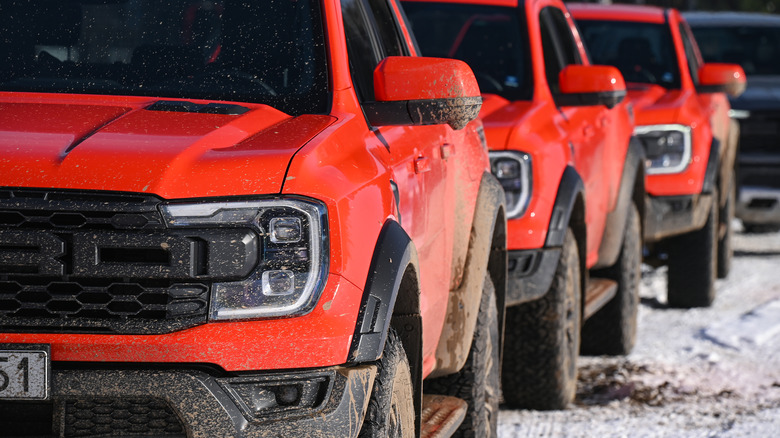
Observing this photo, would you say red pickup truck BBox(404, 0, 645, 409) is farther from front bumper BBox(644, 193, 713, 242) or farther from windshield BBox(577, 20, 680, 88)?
windshield BBox(577, 20, 680, 88)

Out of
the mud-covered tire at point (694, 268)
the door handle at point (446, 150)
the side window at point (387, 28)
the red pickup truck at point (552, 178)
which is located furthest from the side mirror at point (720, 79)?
the door handle at point (446, 150)

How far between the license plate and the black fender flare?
487cm

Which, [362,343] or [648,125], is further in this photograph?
[648,125]

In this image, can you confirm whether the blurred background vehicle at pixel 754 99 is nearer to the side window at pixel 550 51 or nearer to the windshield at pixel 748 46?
the windshield at pixel 748 46

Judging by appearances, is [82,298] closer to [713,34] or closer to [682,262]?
[682,262]

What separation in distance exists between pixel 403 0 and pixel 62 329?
4681mm

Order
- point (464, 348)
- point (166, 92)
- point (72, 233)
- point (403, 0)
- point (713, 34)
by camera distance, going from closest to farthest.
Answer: point (72, 233), point (166, 92), point (464, 348), point (403, 0), point (713, 34)

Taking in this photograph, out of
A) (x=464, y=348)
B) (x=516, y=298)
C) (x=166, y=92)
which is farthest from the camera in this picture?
(x=516, y=298)

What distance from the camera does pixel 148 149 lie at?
328cm

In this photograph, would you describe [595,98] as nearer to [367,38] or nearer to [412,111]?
[367,38]

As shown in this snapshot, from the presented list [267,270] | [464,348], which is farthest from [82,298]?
[464,348]

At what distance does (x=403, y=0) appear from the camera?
7598 millimetres

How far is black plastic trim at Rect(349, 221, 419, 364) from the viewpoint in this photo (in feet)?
11.0

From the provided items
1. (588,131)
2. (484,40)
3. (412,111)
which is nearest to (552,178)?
(588,131)
